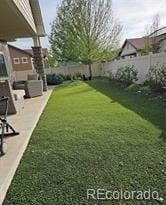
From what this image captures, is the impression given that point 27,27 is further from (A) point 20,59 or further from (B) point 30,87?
(A) point 20,59

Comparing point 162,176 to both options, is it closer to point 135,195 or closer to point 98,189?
point 135,195

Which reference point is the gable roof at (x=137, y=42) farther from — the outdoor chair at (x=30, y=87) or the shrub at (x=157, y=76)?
the outdoor chair at (x=30, y=87)

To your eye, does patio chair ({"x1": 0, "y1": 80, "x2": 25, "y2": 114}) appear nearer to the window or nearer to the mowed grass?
the window

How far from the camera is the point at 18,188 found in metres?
2.88

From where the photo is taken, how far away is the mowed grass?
2750 millimetres

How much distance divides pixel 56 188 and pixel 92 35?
2031 cm

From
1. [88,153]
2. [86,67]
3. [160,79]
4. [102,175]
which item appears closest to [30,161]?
[88,153]

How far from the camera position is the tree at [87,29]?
21.2m

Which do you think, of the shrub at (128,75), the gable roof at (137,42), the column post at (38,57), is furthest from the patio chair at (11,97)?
the gable roof at (137,42)

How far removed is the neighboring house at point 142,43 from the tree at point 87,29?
15.7 feet

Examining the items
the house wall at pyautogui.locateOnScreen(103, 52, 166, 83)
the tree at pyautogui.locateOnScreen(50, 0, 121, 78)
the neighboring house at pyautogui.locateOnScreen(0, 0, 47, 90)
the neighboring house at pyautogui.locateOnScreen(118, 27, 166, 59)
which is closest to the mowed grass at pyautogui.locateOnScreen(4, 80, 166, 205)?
the neighboring house at pyautogui.locateOnScreen(0, 0, 47, 90)

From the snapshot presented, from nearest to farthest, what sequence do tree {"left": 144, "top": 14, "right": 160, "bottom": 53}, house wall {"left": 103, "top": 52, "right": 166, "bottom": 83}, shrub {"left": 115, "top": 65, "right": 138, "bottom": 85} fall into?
house wall {"left": 103, "top": 52, "right": 166, "bottom": 83} → shrub {"left": 115, "top": 65, "right": 138, "bottom": 85} → tree {"left": 144, "top": 14, "right": 160, "bottom": 53}

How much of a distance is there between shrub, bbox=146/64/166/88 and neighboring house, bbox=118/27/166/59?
16.2 m

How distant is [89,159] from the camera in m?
3.52
